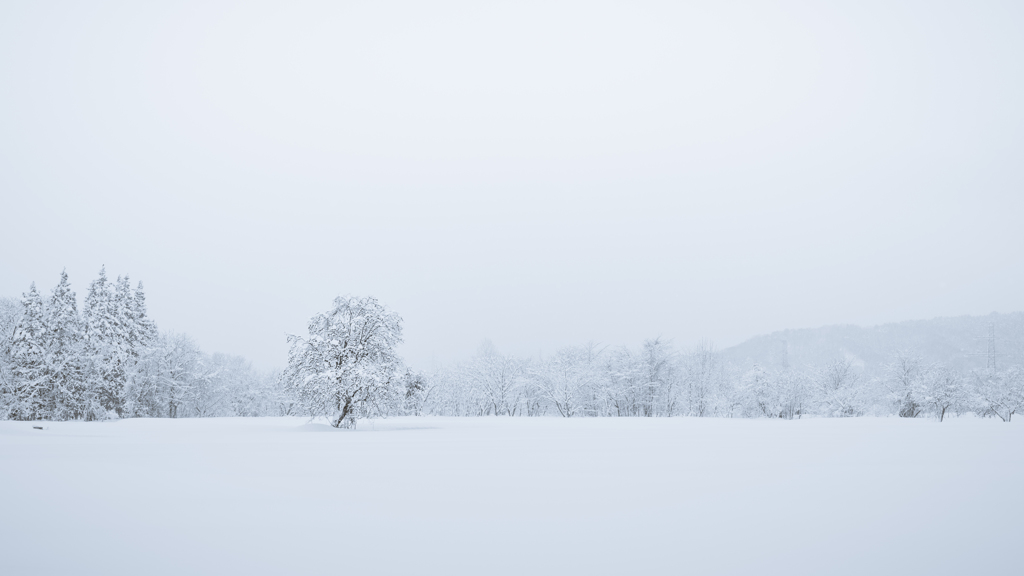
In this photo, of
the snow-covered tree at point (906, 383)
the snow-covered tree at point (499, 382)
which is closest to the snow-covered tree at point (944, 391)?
the snow-covered tree at point (906, 383)

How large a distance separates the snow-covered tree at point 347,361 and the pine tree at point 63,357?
22.0 metres

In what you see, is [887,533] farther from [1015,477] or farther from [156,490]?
[156,490]

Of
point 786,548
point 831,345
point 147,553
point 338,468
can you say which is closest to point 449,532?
point 147,553

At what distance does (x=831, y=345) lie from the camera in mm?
102562

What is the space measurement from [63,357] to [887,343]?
10962 cm

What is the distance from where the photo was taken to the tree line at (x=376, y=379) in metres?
27.2

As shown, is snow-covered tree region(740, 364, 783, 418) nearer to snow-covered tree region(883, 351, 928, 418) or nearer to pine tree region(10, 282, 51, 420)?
snow-covered tree region(883, 351, 928, 418)

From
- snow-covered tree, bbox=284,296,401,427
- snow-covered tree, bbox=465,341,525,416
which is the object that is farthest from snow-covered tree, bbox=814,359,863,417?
snow-covered tree, bbox=284,296,401,427

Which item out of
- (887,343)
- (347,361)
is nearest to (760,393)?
(887,343)

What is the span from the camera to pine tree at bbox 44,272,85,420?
125 ft

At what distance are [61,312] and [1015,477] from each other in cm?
4831

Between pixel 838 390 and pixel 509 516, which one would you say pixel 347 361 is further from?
pixel 838 390

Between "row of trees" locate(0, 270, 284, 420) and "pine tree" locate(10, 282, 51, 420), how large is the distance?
51mm

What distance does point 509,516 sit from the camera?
700 cm
